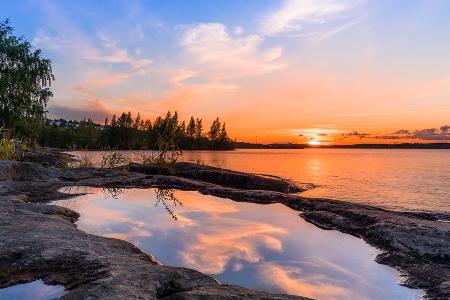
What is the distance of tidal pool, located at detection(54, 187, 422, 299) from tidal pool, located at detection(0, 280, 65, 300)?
5.45 feet

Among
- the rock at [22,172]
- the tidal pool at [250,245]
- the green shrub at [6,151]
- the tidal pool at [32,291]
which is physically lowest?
the tidal pool at [250,245]

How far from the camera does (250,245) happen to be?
5.63 metres

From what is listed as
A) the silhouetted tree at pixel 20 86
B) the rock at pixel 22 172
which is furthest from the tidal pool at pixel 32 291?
the silhouetted tree at pixel 20 86

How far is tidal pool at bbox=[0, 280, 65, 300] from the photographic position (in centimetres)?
300

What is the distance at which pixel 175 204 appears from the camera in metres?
9.20

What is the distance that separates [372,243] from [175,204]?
4707mm

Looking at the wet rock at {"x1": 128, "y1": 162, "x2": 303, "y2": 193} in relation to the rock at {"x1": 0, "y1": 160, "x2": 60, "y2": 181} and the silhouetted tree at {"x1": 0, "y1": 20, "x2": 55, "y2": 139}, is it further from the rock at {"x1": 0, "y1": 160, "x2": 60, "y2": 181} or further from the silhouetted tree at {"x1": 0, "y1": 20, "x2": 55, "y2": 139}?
the silhouetted tree at {"x1": 0, "y1": 20, "x2": 55, "y2": 139}

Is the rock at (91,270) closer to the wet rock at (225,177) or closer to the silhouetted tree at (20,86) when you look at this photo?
the wet rock at (225,177)

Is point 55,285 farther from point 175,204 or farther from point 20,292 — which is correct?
point 175,204

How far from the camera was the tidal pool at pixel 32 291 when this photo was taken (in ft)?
9.84

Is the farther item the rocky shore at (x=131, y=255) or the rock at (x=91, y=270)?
the rocky shore at (x=131, y=255)

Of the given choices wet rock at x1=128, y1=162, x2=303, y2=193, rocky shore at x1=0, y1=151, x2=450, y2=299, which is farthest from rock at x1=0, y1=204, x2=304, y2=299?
wet rock at x1=128, y1=162, x2=303, y2=193

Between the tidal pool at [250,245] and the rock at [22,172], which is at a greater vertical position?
the rock at [22,172]

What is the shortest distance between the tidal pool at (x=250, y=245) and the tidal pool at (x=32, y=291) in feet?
5.45
